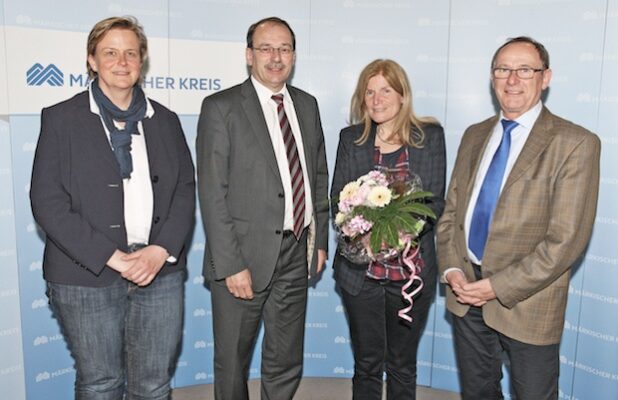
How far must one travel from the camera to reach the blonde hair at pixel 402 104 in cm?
311

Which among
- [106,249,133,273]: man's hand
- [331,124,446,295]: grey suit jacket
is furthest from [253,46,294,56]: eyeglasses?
[106,249,133,273]: man's hand

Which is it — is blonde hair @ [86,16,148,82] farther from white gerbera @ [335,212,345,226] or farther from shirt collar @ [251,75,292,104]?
white gerbera @ [335,212,345,226]

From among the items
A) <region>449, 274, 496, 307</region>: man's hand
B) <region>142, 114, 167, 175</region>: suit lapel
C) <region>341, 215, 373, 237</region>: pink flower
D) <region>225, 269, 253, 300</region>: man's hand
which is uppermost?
<region>142, 114, 167, 175</region>: suit lapel

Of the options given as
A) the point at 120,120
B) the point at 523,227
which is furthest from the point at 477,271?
the point at 120,120

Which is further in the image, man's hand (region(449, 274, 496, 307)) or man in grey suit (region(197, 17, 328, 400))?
man in grey suit (region(197, 17, 328, 400))

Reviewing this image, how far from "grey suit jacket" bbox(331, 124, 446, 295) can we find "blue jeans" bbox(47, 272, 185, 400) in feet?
3.01

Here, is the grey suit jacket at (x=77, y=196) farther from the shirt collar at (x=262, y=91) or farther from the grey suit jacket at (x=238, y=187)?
the shirt collar at (x=262, y=91)

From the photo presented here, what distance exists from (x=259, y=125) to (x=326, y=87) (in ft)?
4.86

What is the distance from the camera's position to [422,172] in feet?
10.2

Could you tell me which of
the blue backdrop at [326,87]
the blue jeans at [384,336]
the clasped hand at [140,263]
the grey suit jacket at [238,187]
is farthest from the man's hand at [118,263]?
the blue backdrop at [326,87]

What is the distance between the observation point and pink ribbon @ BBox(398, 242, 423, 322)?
287 centimetres

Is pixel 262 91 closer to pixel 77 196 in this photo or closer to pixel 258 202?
pixel 258 202

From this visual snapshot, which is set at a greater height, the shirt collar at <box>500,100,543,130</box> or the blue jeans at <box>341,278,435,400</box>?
the shirt collar at <box>500,100,543,130</box>

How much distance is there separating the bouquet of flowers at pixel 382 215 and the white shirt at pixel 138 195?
0.90 metres
